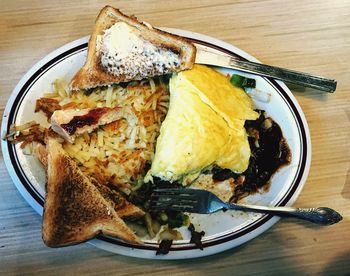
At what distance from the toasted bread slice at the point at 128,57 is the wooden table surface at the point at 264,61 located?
1.21 feet

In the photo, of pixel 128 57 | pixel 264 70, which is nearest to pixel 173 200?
pixel 128 57

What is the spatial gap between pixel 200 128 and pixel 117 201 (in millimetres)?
457

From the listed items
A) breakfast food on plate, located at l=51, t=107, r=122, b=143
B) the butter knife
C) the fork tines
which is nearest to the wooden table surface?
the butter knife

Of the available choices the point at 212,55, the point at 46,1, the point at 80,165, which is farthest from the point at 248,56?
the point at 46,1

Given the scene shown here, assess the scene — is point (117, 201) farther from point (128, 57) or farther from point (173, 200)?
point (128, 57)

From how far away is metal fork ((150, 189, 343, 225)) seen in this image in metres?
1.72

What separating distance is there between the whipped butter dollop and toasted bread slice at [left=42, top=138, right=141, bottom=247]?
530 mm

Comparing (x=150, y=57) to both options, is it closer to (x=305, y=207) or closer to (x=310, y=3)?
(x=305, y=207)

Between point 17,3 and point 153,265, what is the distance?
1605mm

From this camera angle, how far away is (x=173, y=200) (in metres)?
1.73

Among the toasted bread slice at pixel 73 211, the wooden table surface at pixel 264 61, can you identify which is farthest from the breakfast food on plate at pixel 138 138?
the wooden table surface at pixel 264 61

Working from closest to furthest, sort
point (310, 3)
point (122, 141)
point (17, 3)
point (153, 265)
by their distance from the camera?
point (153, 265), point (122, 141), point (17, 3), point (310, 3)

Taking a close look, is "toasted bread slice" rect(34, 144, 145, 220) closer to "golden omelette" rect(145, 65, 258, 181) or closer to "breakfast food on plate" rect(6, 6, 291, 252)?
"breakfast food on plate" rect(6, 6, 291, 252)

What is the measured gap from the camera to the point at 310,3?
259 centimetres
